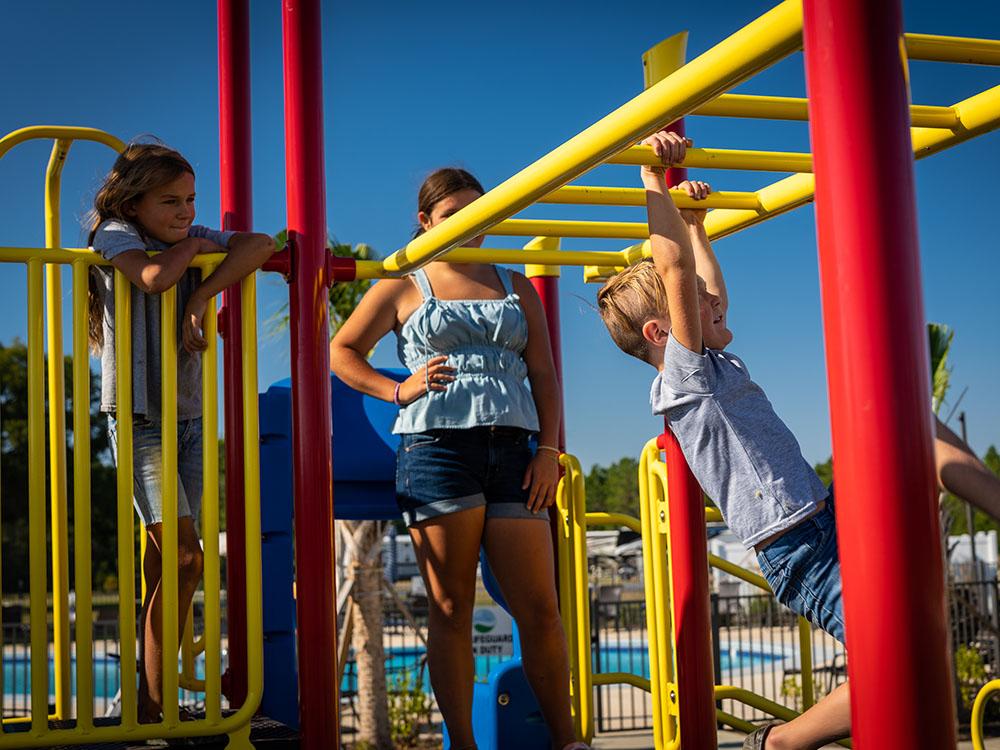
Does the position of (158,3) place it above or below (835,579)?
above

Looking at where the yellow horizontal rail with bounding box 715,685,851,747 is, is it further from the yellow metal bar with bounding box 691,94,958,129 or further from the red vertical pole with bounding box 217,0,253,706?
the yellow metal bar with bounding box 691,94,958,129

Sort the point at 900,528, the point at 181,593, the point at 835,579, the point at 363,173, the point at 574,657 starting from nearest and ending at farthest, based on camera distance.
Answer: the point at 900,528
the point at 835,579
the point at 181,593
the point at 574,657
the point at 363,173

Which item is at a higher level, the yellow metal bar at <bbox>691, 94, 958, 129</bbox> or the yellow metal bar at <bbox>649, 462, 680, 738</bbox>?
the yellow metal bar at <bbox>691, 94, 958, 129</bbox>

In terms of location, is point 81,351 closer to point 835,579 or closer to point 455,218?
point 455,218

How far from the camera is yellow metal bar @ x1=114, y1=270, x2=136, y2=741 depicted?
2.47 metres

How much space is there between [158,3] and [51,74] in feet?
19.9

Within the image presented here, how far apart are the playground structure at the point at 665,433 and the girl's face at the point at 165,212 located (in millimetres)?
206

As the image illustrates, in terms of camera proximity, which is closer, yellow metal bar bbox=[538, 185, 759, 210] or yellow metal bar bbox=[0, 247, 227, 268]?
yellow metal bar bbox=[0, 247, 227, 268]

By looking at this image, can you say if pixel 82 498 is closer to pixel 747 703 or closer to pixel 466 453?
pixel 466 453

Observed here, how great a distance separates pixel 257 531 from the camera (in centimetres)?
255

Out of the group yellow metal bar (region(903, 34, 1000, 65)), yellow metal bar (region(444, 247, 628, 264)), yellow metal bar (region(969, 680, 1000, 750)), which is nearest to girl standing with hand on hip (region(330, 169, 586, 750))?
yellow metal bar (region(444, 247, 628, 264))

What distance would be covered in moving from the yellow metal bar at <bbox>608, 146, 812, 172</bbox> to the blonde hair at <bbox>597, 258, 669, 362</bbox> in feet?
0.83

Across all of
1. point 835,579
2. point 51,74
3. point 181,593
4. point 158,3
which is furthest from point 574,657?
point 51,74

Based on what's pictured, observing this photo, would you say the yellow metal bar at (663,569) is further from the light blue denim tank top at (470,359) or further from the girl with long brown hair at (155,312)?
the girl with long brown hair at (155,312)
